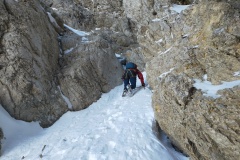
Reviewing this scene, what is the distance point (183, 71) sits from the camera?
934 centimetres

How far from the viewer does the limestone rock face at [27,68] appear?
46.0ft

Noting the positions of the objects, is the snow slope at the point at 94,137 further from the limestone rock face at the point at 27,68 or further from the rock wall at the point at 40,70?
the rock wall at the point at 40,70

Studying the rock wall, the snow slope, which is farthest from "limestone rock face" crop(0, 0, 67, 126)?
the snow slope

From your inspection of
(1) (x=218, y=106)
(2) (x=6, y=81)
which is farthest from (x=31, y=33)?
(1) (x=218, y=106)

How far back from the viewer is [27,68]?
15375 millimetres

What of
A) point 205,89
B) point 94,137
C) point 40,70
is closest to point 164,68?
point 205,89

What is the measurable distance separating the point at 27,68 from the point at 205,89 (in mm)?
11785

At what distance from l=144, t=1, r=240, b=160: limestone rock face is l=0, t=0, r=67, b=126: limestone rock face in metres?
8.11

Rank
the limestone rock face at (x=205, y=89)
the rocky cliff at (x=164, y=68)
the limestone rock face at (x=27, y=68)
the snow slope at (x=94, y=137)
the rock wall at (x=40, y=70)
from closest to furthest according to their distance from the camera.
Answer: the limestone rock face at (x=205, y=89)
the rocky cliff at (x=164, y=68)
the snow slope at (x=94, y=137)
the limestone rock face at (x=27, y=68)
the rock wall at (x=40, y=70)

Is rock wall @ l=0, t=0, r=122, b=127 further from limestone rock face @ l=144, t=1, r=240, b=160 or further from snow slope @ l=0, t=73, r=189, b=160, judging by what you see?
limestone rock face @ l=144, t=1, r=240, b=160

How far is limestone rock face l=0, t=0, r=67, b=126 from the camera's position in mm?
14031

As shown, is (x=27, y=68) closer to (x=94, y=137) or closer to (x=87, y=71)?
(x=87, y=71)

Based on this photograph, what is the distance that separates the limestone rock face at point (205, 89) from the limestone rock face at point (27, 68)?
8109 millimetres

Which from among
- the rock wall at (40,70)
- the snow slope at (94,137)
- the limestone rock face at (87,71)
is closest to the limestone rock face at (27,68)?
the rock wall at (40,70)
